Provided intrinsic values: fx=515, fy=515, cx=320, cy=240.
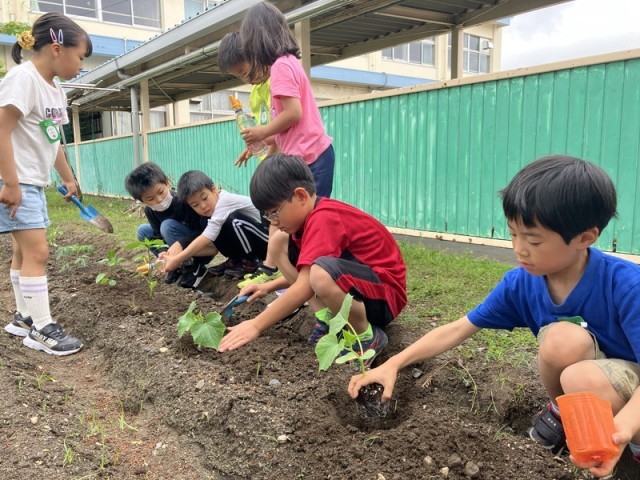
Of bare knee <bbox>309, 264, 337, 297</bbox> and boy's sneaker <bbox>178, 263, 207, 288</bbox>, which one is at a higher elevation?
bare knee <bbox>309, 264, 337, 297</bbox>

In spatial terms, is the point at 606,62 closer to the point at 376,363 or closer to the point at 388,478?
the point at 376,363

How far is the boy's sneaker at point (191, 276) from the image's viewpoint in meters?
3.89

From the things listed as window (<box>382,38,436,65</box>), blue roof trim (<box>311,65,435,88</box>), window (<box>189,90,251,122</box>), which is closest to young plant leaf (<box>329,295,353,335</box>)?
window (<box>189,90,251,122</box>)

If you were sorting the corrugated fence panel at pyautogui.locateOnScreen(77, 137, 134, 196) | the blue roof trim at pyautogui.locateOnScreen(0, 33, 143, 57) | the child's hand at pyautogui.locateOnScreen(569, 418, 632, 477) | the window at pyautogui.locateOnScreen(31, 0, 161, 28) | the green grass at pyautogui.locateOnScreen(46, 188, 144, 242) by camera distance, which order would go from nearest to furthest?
the child's hand at pyautogui.locateOnScreen(569, 418, 632, 477)
the green grass at pyautogui.locateOnScreen(46, 188, 144, 242)
the corrugated fence panel at pyautogui.locateOnScreen(77, 137, 134, 196)
the blue roof trim at pyautogui.locateOnScreen(0, 33, 143, 57)
the window at pyautogui.locateOnScreen(31, 0, 161, 28)

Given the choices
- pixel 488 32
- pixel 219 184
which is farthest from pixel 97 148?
pixel 488 32

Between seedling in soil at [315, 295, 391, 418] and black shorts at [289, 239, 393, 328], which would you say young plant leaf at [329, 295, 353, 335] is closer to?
seedling in soil at [315, 295, 391, 418]

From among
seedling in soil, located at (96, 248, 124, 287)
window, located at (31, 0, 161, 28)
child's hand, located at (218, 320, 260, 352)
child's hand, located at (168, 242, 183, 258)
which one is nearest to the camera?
child's hand, located at (218, 320, 260, 352)

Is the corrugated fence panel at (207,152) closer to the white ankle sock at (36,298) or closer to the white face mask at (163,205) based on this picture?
the white face mask at (163,205)

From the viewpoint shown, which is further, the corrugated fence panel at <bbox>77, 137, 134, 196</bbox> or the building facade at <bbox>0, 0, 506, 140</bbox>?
the building facade at <bbox>0, 0, 506, 140</bbox>

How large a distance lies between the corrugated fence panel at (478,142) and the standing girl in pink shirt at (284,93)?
209 cm

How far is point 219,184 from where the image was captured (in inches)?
340

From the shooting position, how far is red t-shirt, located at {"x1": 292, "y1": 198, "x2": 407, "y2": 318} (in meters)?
2.14

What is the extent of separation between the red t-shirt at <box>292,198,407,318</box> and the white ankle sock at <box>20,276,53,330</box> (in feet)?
4.61

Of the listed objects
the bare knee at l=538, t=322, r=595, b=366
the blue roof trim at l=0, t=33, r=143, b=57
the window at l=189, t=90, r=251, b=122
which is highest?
the blue roof trim at l=0, t=33, r=143, b=57
